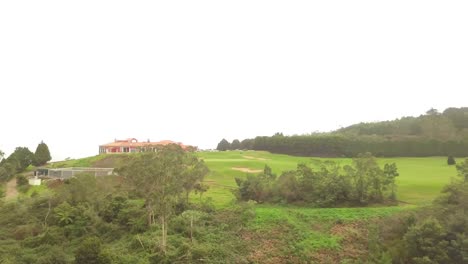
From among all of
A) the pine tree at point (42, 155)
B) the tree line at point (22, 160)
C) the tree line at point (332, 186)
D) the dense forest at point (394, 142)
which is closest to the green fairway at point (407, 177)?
the tree line at point (332, 186)

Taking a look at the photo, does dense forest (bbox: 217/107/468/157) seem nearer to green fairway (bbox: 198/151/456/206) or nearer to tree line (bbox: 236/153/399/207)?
green fairway (bbox: 198/151/456/206)

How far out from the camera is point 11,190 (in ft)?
126

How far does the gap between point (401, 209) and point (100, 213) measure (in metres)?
20.1

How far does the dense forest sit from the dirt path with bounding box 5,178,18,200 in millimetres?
40224

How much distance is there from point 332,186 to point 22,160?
128 ft

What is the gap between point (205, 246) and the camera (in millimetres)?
22156

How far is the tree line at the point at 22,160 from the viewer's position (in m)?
42.4

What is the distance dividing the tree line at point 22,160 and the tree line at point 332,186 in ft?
88.3

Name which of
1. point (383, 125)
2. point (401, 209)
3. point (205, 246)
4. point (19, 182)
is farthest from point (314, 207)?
point (383, 125)

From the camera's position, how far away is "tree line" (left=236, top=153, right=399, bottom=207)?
28141 mm

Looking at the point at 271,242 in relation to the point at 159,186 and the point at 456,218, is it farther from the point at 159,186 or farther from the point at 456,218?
the point at 456,218

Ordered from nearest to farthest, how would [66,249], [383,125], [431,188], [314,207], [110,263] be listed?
[110,263]
[66,249]
[314,207]
[431,188]
[383,125]

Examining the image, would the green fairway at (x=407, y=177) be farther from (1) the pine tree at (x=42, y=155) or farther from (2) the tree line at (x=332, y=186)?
(1) the pine tree at (x=42, y=155)

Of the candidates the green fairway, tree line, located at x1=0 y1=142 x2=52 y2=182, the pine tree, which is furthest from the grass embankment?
the pine tree
